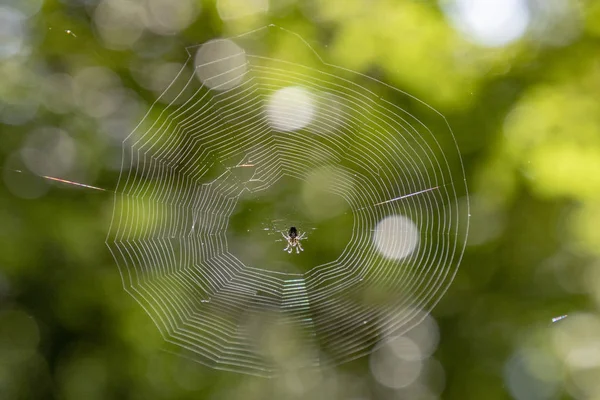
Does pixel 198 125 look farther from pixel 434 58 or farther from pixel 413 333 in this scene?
pixel 413 333

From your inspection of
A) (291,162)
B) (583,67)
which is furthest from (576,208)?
(291,162)

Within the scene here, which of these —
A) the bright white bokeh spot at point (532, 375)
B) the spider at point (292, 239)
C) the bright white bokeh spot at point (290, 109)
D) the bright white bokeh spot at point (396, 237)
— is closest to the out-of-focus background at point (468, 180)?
the bright white bokeh spot at point (532, 375)

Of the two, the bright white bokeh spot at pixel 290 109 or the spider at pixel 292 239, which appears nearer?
the bright white bokeh spot at pixel 290 109

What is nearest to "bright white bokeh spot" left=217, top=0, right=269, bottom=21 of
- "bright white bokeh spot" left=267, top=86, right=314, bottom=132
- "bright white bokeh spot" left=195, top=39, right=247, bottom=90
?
"bright white bokeh spot" left=195, top=39, right=247, bottom=90

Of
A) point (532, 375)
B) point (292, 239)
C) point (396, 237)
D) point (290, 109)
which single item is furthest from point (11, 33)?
point (532, 375)

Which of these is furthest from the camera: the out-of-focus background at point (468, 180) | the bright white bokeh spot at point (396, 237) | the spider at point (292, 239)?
the spider at point (292, 239)

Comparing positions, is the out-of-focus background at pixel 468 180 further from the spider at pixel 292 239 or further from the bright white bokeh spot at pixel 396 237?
the spider at pixel 292 239

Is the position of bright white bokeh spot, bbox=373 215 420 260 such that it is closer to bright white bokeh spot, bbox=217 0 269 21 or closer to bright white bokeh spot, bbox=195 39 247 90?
bright white bokeh spot, bbox=195 39 247 90
